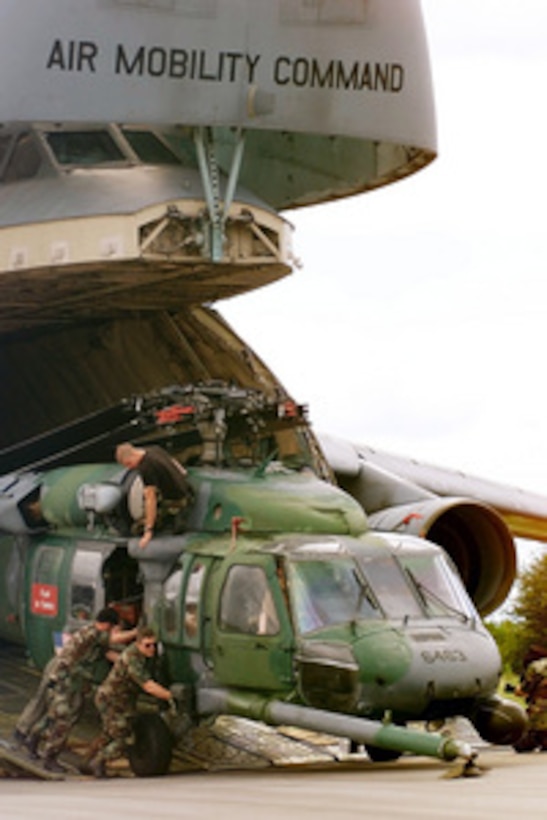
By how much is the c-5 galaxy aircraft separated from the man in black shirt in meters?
0.12

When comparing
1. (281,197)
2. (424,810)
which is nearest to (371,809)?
(424,810)

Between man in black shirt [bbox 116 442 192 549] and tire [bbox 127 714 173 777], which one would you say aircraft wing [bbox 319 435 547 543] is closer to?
man in black shirt [bbox 116 442 192 549]

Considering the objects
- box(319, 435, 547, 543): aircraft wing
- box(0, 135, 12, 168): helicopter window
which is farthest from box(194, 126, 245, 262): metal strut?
box(319, 435, 547, 543): aircraft wing

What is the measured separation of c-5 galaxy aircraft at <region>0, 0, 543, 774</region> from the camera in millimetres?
13484

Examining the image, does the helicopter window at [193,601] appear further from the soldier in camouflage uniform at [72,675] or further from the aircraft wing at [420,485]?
the aircraft wing at [420,485]

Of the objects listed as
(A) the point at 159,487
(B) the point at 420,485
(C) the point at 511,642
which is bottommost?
(C) the point at 511,642

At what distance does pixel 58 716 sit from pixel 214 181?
5.22 meters

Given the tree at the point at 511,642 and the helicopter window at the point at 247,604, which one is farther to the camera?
the tree at the point at 511,642

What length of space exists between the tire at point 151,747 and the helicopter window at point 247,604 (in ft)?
2.65

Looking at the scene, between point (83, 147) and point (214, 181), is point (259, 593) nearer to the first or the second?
point (214, 181)

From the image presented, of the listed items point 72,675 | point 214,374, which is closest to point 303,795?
point 72,675

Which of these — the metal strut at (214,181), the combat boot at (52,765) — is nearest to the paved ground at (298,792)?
the combat boot at (52,765)

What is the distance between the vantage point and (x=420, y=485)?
23938mm

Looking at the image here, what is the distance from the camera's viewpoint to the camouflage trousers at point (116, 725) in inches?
548
